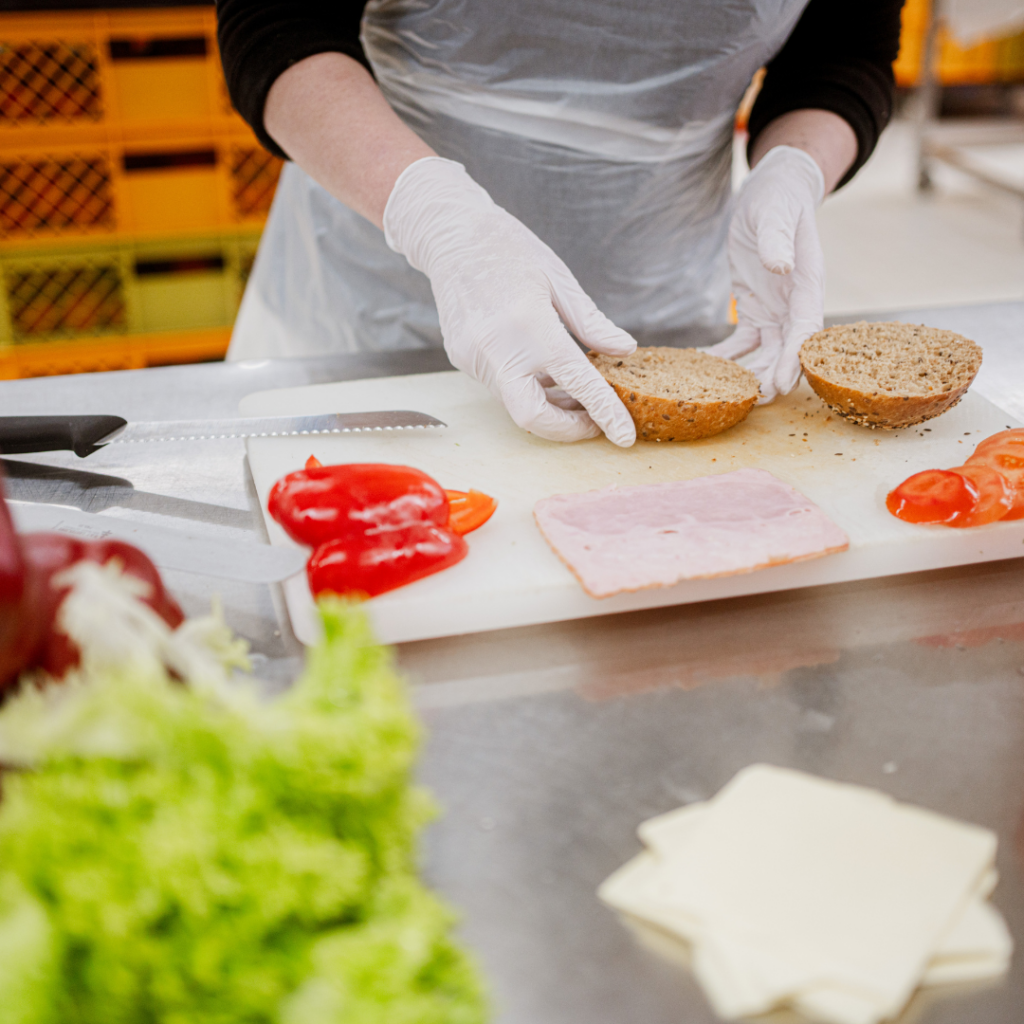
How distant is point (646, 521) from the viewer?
53.2 inches

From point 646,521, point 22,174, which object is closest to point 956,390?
point 646,521

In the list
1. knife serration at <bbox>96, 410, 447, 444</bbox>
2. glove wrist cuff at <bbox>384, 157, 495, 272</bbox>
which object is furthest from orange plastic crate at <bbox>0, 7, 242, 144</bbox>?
knife serration at <bbox>96, 410, 447, 444</bbox>

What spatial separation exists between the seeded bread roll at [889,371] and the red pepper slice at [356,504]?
737mm

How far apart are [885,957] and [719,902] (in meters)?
0.13

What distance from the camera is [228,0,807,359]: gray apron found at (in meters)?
1.97

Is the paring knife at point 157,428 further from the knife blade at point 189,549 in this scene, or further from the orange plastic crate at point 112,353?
the orange plastic crate at point 112,353

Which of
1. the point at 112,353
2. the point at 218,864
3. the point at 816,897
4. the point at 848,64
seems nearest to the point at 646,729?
the point at 816,897

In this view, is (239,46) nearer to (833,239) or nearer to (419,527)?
(419,527)

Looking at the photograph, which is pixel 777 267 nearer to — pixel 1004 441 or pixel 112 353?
pixel 1004 441

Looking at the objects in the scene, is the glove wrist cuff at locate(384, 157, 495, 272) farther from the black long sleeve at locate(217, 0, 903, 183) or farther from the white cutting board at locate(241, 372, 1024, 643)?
the black long sleeve at locate(217, 0, 903, 183)

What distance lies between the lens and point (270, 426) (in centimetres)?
161

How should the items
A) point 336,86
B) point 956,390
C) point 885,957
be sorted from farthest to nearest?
point 336,86
point 956,390
point 885,957

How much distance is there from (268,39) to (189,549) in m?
1.16

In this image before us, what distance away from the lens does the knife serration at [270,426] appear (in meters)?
1.56
